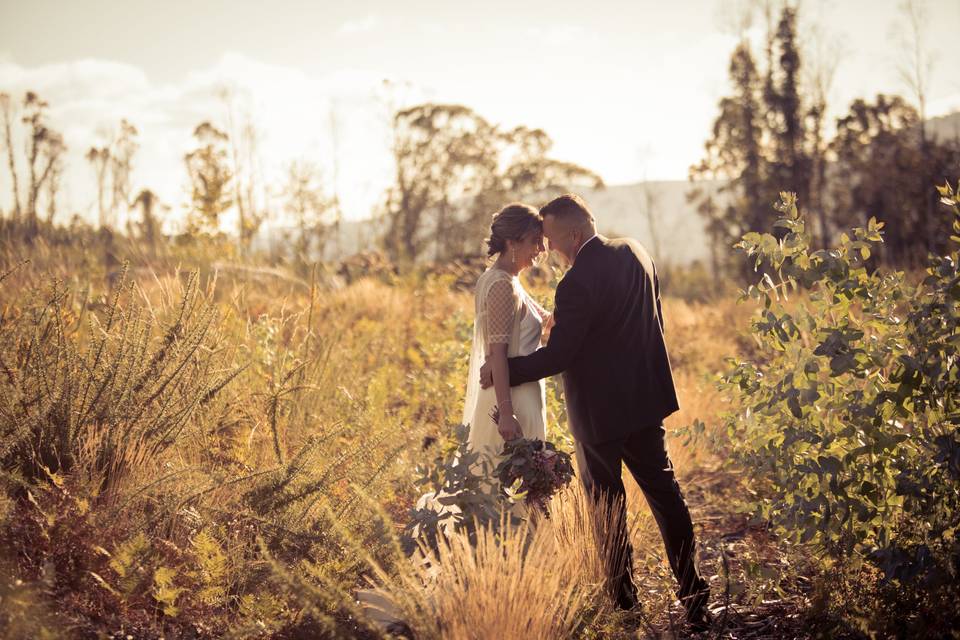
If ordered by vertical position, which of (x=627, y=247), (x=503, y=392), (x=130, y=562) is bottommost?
(x=130, y=562)

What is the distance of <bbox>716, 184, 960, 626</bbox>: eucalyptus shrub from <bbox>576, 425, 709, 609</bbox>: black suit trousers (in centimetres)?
41

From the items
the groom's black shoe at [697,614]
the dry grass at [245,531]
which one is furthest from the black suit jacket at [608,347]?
the groom's black shoe at [697,614]

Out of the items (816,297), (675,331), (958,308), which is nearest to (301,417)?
(816,297)

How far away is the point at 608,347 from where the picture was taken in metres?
3.53

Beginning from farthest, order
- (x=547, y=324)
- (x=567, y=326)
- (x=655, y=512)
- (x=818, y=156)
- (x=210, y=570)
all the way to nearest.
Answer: (x=818, y=156) < (x=547, y=324) < (x=655, y=512) < (x=567, y=326) < (x=210, y=570)

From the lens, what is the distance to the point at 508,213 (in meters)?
3.83

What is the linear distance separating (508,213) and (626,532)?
5.47 ft

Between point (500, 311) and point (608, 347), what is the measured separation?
56 centimetres

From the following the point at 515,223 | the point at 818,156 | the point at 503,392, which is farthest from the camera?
the point at 818,156

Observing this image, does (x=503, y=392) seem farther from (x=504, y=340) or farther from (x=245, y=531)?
(x=245, y=531)

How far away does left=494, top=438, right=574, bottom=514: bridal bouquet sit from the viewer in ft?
11.0

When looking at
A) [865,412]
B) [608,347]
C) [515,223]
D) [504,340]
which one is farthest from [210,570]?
[865,412]

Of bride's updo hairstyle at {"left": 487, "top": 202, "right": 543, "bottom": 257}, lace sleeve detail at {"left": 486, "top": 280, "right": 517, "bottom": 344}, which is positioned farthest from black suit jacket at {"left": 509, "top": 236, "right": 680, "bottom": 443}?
bride's updo hairstyle at {"left": 487, "top": 202, "right": 543, "bottom": 257}

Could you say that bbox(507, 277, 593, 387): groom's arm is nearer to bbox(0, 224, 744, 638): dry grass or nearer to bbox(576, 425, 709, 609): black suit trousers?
bbox(576, 425, 709, 609): black suit trousers
